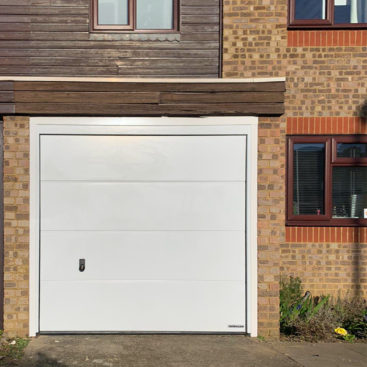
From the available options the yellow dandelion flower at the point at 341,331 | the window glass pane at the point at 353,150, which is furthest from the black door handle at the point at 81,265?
the window glass pane at the point at 353,150

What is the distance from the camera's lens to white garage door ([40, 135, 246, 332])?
517 cm

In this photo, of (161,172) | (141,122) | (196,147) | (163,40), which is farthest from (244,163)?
(163,40)

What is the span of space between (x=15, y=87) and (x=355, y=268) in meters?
5.52

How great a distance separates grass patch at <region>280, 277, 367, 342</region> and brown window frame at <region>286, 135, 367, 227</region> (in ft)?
3.14

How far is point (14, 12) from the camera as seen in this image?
5340mm

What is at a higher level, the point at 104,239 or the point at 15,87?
the point at 15,87

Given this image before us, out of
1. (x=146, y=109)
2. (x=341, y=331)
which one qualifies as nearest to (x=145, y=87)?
(x=146, y=109)

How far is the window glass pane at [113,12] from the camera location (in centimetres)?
552

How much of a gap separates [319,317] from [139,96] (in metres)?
3.83

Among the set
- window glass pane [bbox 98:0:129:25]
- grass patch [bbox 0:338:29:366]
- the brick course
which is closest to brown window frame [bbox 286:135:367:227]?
window glass pane [bbox 98:0:129:25]

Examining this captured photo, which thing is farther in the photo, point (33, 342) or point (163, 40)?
point (163, 40)

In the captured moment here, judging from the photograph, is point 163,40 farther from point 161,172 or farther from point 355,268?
point 355,268

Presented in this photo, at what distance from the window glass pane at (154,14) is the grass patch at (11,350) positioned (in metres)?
4.38

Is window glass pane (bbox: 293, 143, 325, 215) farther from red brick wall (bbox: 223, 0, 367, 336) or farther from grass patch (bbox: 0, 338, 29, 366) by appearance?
grass patch (bbox: 0, 338, 29, 366)
